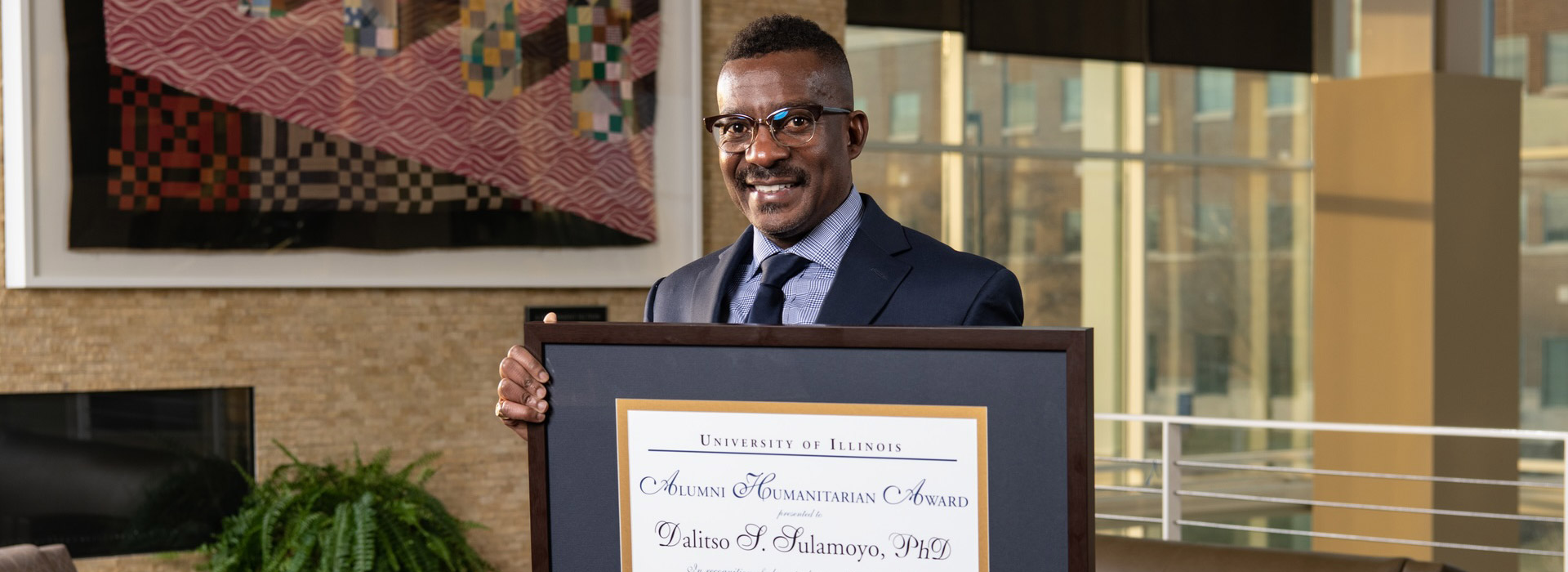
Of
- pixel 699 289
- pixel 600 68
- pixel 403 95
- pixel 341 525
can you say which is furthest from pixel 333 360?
pixel 699 289

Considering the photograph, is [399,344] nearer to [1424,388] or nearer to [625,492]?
[625,492]

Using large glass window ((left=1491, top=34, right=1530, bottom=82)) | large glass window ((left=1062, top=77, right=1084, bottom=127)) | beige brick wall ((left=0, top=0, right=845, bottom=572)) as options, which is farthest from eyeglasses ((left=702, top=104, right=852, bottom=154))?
large glass window ((left=1491, top=34, right=1530, bottom=82))

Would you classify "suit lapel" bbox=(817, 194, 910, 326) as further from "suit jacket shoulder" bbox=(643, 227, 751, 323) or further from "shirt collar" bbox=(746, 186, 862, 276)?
"suit jacket shoulder" bbox=(643, 227, 751, 323)

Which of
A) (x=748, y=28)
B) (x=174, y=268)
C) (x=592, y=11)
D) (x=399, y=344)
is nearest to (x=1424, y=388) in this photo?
(x=592, y=11)

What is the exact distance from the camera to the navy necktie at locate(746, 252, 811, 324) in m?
1.56

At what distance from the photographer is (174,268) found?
5.98 meters

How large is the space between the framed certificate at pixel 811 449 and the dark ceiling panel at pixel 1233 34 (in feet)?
28.7

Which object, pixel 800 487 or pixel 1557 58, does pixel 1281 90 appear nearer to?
pixel 1557 58

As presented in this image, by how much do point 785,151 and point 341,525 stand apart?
15.4ft

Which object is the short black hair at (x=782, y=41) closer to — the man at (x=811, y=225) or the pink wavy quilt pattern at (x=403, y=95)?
the man at (x=811, y=225)

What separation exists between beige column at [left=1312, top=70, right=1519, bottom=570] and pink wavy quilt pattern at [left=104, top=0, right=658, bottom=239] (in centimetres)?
468

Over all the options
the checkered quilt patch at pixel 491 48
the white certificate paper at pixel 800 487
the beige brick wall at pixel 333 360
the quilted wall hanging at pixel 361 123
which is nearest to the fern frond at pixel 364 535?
the beige brick wall at pixel 333 360

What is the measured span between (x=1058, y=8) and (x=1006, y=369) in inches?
326

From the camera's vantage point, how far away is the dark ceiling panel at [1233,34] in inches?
377
